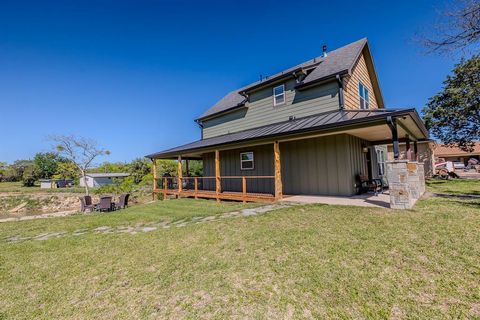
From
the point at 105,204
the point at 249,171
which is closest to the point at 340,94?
the point at 249,171

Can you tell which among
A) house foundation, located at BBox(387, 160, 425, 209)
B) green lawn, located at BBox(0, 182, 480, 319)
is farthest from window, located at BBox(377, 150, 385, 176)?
green lawn, located at BBox(0, 182, 480, 319)

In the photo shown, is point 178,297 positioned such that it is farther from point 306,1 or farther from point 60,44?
point 60,44

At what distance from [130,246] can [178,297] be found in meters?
2.57

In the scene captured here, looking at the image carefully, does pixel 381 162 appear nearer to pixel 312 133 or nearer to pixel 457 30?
pixel 457 30

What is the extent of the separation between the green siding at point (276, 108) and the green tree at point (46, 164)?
5410 cm

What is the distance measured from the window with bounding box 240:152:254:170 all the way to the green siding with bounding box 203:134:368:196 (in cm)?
32

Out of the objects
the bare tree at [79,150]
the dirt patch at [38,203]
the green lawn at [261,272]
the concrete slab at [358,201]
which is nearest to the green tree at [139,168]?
the bare tree at [79,150]

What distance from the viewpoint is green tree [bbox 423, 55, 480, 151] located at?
16.8 meters

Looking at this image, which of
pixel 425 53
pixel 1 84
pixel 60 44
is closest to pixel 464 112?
pixel 425 53

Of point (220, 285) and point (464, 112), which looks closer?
point (220, 285)

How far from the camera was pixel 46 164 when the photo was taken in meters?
51.1

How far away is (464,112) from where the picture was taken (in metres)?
17.6

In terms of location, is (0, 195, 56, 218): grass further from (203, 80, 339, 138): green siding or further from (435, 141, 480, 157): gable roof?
(435, 141, 480, 157): gable roof

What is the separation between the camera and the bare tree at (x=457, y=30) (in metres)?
6.90
